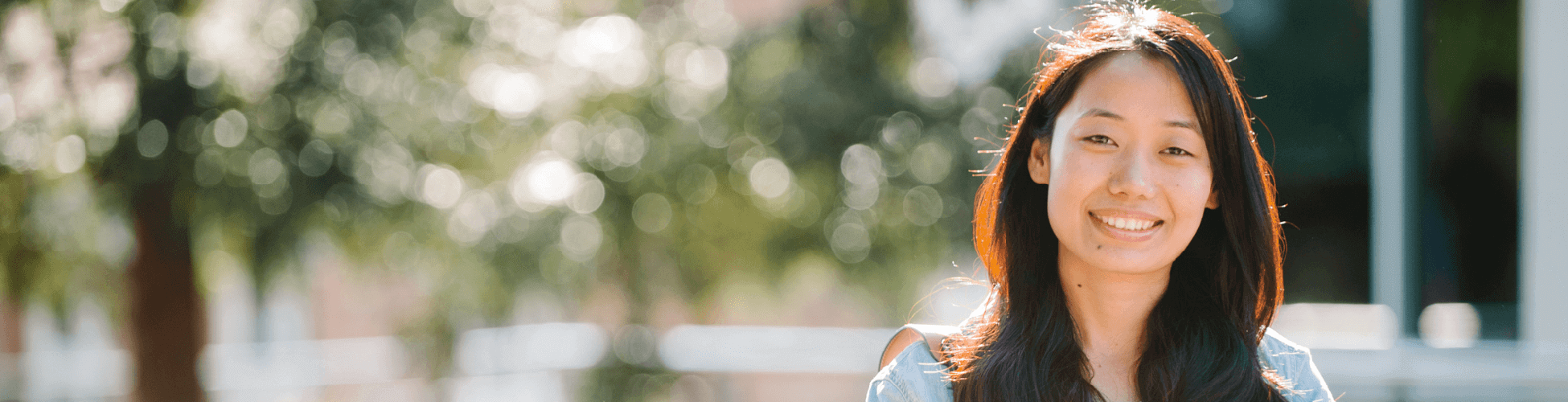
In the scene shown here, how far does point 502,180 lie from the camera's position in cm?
405

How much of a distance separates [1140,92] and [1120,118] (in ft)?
0.14

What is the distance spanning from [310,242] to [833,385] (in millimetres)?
3104

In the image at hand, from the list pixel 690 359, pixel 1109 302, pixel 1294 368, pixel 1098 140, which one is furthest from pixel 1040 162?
pixel 690 359

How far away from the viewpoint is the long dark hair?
3.94ft

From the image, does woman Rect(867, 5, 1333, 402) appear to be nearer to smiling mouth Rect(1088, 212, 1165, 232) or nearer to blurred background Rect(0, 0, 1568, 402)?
smiling mouth Rect(1088, 212, 1165, 232)

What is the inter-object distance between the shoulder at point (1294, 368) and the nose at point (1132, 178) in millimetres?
382

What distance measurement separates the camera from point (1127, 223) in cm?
118

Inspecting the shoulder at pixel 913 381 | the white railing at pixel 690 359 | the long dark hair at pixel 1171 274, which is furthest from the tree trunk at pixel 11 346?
the long dark hair at pixel 1171 274

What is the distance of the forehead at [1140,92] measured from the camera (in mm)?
1156

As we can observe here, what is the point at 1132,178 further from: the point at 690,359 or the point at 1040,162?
the point at 690,359

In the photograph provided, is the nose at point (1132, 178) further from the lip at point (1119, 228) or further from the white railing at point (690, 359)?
the white railing at point (690, 359)

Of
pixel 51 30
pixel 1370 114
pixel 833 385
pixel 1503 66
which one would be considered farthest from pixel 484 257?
pixel 1503 66

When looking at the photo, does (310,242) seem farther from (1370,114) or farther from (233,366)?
(1370,114)

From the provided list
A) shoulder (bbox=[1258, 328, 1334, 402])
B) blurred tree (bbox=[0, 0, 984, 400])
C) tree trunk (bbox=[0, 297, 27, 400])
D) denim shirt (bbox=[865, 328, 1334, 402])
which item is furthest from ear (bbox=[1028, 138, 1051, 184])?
tree trunk (bbox=[0, 297, 27, 400])
